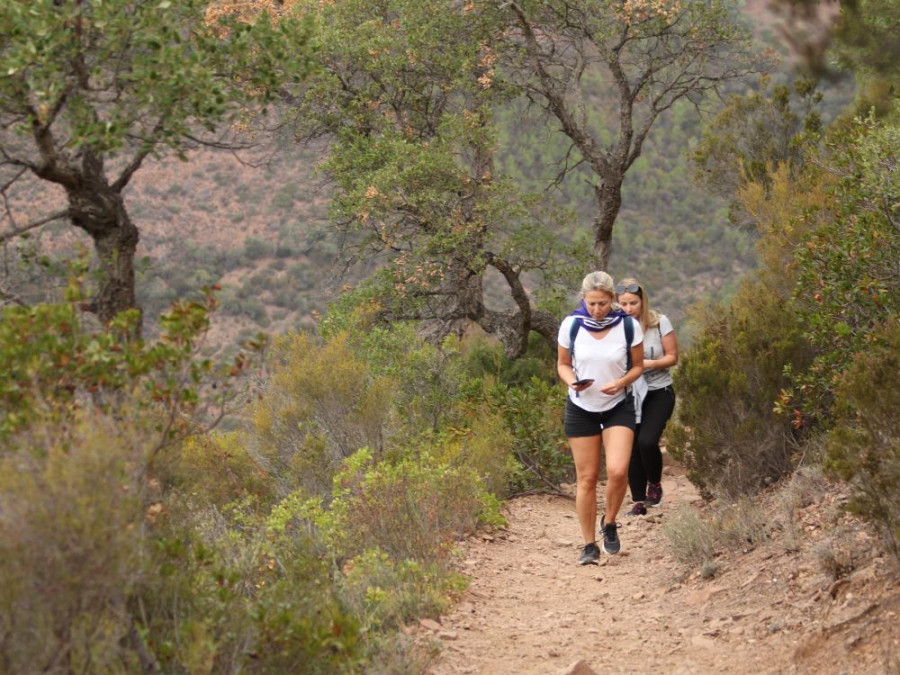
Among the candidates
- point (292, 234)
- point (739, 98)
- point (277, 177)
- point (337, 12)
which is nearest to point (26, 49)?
point (337, 12)

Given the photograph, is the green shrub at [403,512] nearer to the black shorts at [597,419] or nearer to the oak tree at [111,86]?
the black shorts at [597,419]

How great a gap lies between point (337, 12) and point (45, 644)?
11685 mm

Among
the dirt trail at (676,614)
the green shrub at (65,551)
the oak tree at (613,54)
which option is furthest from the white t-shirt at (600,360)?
the oak tree at (613,54)

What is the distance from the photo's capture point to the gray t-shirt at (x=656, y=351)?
24.5 feet

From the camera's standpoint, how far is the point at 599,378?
6.45 m

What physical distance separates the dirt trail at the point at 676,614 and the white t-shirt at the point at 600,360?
3.74 ft

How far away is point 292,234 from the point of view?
36938 mm

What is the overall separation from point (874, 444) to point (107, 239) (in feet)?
12.9

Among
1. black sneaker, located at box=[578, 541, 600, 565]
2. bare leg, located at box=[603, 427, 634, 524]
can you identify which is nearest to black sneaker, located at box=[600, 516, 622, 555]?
black sneaker, located at box=[578, 541, 600, 565]

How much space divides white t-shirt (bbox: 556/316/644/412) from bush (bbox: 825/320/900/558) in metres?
1.57

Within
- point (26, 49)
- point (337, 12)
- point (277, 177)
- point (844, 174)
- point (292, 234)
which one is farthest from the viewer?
point (277, 177)

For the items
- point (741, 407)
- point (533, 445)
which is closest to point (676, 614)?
point (741, 407)

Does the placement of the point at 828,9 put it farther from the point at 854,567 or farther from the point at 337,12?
the point at 854,567

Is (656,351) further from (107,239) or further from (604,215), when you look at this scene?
(604,215)
